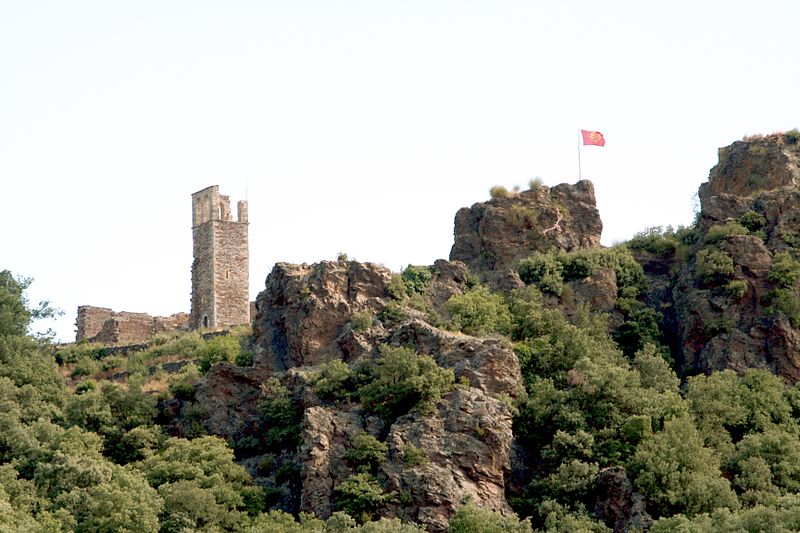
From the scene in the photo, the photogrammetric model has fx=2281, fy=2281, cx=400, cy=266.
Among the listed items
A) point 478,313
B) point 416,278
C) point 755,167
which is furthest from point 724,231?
point 416,278

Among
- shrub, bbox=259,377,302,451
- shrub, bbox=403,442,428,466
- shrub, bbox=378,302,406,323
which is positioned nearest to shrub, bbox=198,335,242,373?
shrub, bbox=259,377,302,451

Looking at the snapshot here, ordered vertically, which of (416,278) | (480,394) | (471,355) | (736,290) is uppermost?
(416,278)

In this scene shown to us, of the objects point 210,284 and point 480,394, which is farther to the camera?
point 210,284

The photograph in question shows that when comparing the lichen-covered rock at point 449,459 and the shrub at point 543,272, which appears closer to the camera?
the lichen-covered rock at point 449,459

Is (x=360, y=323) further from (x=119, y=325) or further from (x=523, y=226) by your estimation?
(x=119, y=325)

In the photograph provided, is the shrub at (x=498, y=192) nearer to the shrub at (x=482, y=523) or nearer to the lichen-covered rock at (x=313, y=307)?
the lichen-covered rock at (x=313, y=307)

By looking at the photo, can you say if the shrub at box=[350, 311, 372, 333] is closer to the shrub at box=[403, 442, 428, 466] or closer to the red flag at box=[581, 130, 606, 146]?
the shrub at box=[403, 442, 428, 466]

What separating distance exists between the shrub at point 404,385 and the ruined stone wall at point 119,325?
23.9 metres

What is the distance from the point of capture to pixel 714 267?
78.5 metres

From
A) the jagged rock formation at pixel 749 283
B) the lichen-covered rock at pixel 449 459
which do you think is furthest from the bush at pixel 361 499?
the jagged rock formation at pixel 749 283

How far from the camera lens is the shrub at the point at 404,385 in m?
69.5

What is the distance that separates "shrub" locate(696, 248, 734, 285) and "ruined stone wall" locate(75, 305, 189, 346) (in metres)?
25.4

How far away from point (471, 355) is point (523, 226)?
13.4 metres

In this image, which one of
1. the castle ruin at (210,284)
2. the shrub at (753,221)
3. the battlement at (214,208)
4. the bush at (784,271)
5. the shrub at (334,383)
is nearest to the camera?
the shrub at (334,383)
